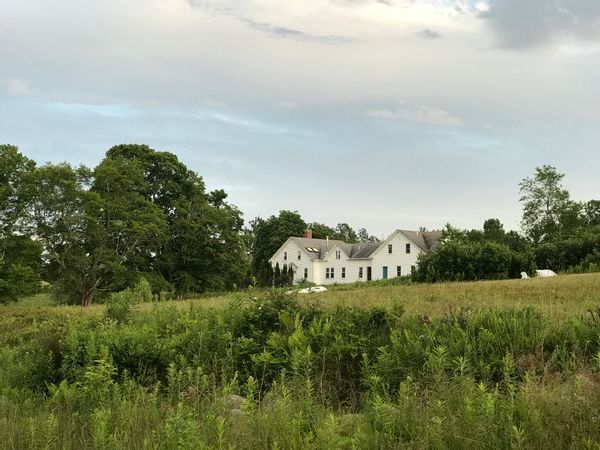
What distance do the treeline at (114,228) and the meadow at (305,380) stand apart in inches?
991

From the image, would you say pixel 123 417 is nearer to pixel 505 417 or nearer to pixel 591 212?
pixel 505 417

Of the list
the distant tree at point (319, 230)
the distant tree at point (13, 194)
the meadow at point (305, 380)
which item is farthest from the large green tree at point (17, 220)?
the distant tree at point (319, 230)

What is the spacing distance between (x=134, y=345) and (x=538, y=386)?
17.6 ft

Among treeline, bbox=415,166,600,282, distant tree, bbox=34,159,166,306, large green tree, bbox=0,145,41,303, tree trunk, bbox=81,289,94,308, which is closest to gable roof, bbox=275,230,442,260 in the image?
treeline, bbox=415,166,600,282

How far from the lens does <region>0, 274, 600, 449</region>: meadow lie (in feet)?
13.9

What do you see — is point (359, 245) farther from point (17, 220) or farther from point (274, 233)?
point (17, 220)

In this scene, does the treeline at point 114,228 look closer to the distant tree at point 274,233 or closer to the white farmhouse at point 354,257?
the white farmhouse at point 354,257

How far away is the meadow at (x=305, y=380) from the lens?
13.9ft

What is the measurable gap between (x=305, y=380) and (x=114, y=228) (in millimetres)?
38896

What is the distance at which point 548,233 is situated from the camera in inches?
2576

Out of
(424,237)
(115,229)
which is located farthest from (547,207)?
(115,229)

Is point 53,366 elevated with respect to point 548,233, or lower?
lower

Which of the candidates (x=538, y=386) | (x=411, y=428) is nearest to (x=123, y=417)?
(x=411, y=428)

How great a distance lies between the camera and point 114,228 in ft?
139
